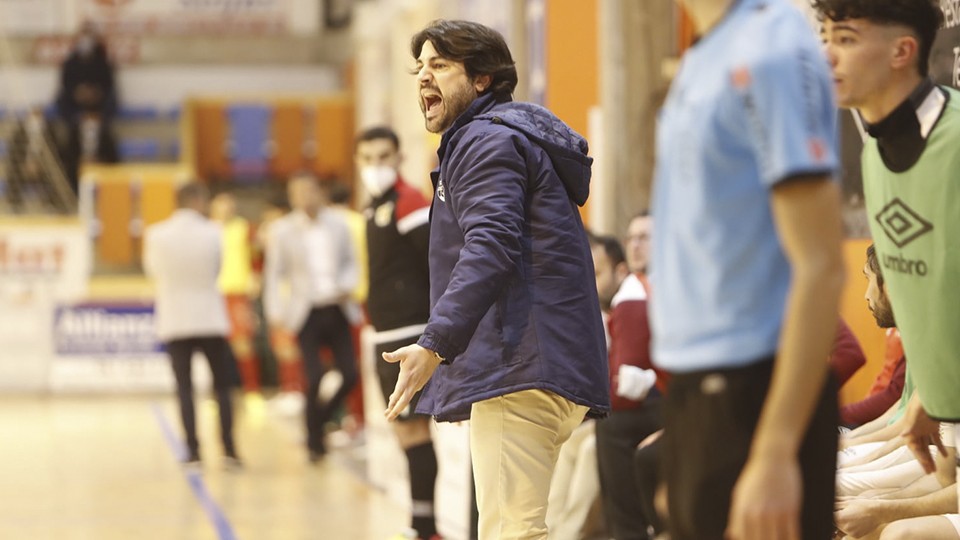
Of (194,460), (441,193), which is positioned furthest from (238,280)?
(441,193)

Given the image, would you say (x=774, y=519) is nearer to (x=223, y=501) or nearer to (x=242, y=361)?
(x=223, y=501)

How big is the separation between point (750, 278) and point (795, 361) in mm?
161

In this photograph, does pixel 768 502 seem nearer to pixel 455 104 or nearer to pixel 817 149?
pixel 817 149

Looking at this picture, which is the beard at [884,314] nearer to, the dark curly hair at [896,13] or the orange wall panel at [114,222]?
the dark curly hair at [896,13]

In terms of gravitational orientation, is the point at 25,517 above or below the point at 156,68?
below

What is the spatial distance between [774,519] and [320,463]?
7571mm

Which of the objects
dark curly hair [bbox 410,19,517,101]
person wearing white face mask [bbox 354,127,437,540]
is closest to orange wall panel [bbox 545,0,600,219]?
person wearing white face mask [bbox 354,127,437,540]

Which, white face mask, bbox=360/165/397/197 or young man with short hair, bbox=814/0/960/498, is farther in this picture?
white face mask, bbox=360/165/397/197

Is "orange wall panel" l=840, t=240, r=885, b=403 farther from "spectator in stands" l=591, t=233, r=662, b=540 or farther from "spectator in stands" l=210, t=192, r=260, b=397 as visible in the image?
"spectator in stands" l=210, t=192, r=260, b=397

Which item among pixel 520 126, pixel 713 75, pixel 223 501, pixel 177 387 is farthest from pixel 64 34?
pixel 713 75

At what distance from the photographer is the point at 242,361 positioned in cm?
1320

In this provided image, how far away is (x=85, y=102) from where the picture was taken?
18.6 m

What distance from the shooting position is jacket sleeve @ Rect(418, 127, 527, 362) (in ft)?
9.77

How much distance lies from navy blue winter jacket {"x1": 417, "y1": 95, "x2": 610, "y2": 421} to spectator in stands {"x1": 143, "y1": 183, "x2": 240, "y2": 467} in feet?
18.6
